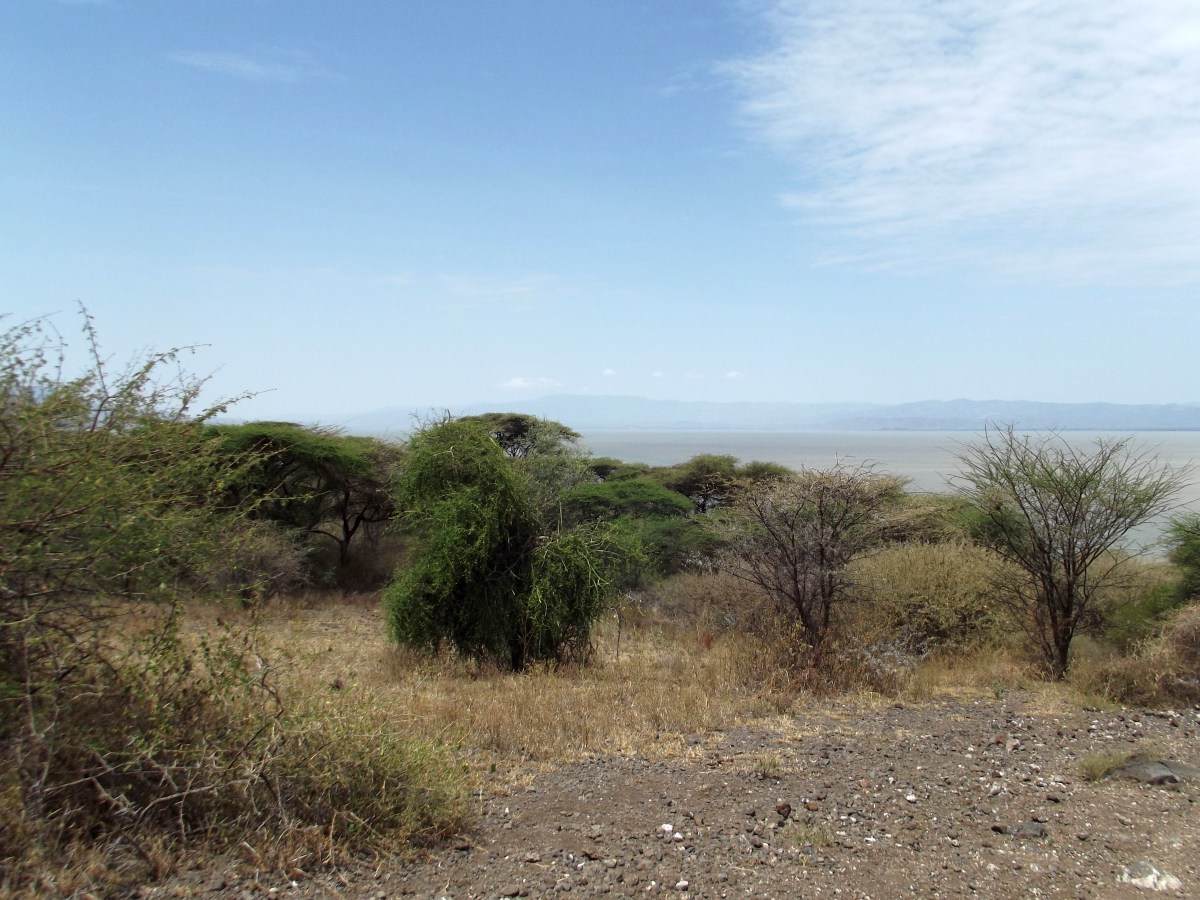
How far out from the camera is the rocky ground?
437cm

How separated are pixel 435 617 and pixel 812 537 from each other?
5.08m

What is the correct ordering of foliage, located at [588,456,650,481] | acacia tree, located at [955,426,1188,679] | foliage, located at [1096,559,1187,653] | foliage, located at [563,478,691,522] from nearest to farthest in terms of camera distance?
acacia tree, located at [955,426,1188,679] < foliage, located at [1096,559,1187,653] < foliage, located at [563,478,691,522] < foliage, located at [588,456,650,481]

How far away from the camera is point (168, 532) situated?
489 centimetres

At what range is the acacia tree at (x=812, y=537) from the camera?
10.7 meters

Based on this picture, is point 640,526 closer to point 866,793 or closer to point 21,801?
point 866,793

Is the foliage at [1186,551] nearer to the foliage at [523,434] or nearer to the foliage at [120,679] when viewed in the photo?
the foliage at [523,434]

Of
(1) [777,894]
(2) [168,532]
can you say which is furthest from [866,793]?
(2) [168,532]

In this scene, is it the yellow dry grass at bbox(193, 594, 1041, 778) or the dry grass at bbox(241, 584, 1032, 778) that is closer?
the yellow dry grass at bbox(193, 594, 1041, 778)

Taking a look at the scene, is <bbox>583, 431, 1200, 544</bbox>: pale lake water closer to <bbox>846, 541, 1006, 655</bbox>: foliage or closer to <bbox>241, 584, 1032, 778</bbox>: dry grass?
<bbox>846, 541, 1006, 655</bbox>: foliage

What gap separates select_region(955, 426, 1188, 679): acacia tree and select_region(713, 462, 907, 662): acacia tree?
172cm

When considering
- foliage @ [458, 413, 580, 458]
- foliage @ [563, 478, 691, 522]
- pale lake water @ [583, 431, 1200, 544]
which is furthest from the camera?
foliage @ [563, 478, 691, 522]

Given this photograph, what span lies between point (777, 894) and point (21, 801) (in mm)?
3687

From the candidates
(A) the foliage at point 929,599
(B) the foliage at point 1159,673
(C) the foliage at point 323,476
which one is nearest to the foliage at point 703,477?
(C) the foliage at point 323,476

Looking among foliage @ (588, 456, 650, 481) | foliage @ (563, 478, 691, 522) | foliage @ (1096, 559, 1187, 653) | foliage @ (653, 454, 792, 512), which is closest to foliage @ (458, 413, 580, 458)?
foliage @ (563, 478, 691, 522)
